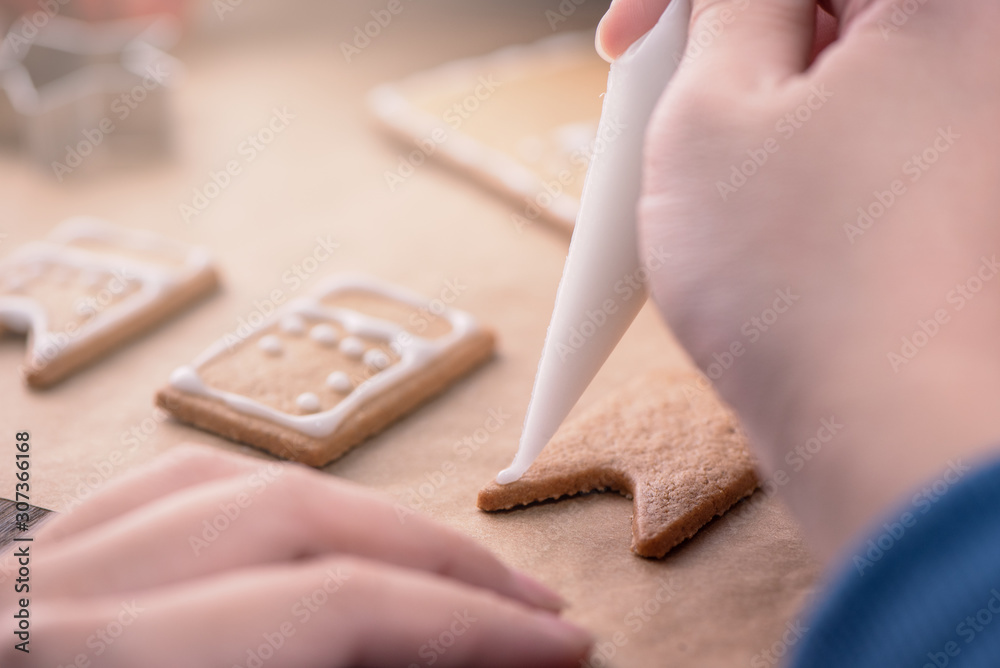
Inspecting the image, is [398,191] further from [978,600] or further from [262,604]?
[978,600]

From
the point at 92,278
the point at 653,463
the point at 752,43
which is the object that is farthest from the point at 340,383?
the point at 752,43

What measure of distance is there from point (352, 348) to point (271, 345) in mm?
103

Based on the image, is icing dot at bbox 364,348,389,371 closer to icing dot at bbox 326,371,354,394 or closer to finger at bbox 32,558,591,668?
icing dot at bbox 326,371,354,394

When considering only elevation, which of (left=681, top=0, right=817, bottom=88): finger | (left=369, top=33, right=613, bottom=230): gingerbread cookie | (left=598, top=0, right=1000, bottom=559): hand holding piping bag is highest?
(left=681, top=0, right=817, bottom=88): finger

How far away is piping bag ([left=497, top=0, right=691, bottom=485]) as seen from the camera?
795 millimetres

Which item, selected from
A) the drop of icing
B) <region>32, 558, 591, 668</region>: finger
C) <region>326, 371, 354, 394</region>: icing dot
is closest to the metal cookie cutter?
the drop of icing

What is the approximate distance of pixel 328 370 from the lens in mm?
1155

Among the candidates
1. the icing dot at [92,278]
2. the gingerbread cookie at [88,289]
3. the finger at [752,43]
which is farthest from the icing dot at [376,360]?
the finger at [752,43]

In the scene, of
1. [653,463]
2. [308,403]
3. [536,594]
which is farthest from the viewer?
[308,403]

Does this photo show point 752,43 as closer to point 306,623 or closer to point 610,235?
point 610,235

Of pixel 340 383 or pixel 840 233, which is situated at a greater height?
pixel 840 233

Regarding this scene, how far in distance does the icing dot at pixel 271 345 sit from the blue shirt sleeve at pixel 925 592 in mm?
818

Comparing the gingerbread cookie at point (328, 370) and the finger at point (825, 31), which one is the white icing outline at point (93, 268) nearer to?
the gingerbread cookie at point (328, 370)

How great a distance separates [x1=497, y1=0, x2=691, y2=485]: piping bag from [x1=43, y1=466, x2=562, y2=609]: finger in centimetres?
22
